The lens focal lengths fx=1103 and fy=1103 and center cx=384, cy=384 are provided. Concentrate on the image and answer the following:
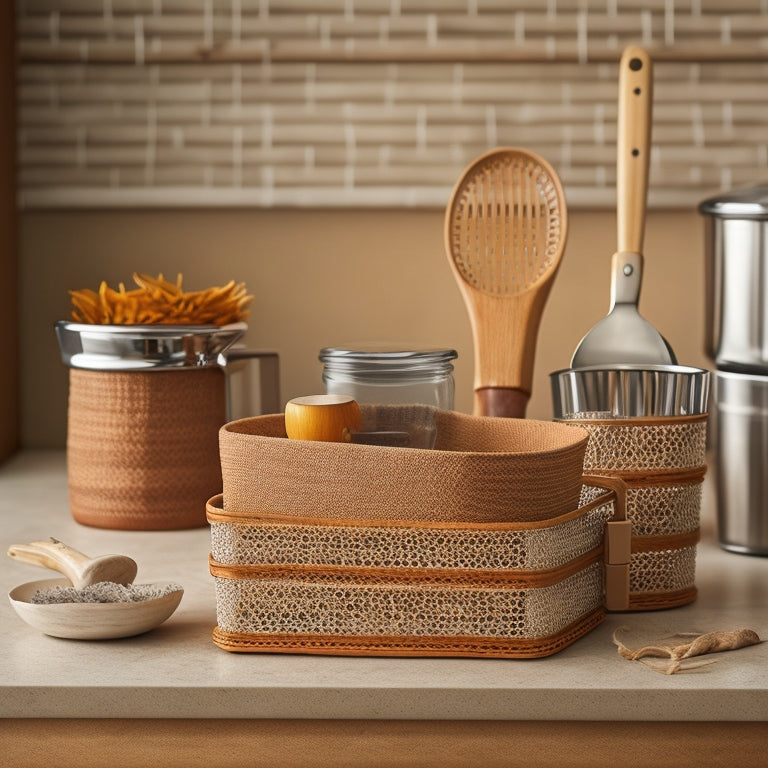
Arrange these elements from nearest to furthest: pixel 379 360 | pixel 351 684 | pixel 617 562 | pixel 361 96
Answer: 1. pixel 351 684
2. pixel 617 562
3. pixel 379 360
4. pixel 361 96

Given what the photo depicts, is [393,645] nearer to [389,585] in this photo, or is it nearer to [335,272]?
[389,585]

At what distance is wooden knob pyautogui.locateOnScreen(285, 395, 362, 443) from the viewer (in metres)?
0.65

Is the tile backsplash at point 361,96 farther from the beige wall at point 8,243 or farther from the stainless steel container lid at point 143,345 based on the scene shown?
the stainless steel container lid at point 143,345

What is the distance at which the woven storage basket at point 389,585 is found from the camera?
599mm

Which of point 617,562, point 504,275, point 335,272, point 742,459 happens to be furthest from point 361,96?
point 617,562

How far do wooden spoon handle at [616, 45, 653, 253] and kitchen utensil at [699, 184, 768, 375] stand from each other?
0.06 metres

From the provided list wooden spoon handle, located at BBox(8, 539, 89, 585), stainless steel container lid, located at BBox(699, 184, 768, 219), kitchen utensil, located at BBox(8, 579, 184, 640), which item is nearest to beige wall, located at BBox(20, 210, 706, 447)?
stainless steel container lid, located at BBox(699, 184, 768, 219)

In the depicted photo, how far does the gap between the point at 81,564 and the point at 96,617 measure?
95 mm

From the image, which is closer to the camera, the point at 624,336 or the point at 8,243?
the point at 624,336

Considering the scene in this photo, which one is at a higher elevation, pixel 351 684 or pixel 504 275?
pixel 504 275

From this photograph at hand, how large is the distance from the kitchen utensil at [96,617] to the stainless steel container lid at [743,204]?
504 millimetres

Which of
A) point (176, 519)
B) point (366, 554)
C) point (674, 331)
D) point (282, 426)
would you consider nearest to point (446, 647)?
point (366, 554)

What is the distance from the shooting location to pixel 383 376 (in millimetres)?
794

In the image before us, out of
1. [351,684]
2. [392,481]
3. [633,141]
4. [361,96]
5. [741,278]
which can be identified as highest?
[361,96]
